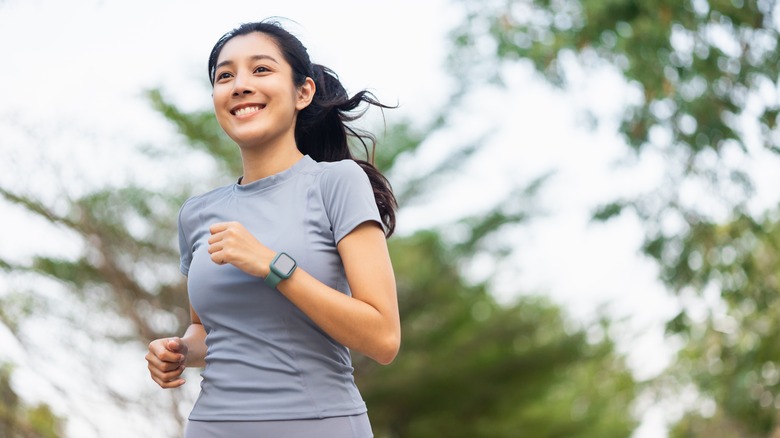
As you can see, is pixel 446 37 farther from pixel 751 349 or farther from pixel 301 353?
pixel 301 353

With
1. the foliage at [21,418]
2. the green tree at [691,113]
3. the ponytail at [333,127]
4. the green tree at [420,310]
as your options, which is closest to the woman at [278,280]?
the ponytail at [333,127]

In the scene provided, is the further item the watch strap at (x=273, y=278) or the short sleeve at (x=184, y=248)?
the short sleeve at (x=184, y=248)

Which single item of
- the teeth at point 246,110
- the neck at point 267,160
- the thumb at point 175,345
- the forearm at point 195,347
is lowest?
the thumb at point 175,345

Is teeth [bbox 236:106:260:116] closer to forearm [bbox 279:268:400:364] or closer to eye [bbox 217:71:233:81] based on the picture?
eye [bbox 217:71:233:81]

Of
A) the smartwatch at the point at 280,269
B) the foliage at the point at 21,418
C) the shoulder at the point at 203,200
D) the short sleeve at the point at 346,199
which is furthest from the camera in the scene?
the foliage at the point at 21,418

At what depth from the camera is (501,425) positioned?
20.5 m

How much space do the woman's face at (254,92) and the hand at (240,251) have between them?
261 mm

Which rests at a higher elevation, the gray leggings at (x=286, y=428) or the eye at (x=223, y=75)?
the eye at (x=223, y=75)

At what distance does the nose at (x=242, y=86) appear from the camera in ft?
6.44

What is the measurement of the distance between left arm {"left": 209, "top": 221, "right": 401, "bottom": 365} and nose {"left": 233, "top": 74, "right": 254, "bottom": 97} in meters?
0.30

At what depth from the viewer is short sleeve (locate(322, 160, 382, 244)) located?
184 cm

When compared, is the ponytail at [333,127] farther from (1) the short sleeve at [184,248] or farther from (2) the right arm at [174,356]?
(2) the right arm at [174,356]

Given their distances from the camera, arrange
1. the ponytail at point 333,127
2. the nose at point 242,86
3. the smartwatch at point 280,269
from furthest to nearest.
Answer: the ponytail at point 333,127
the nose at point 242,86
the smartwatch at point 280,269

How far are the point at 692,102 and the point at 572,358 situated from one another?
12958 millimetres
